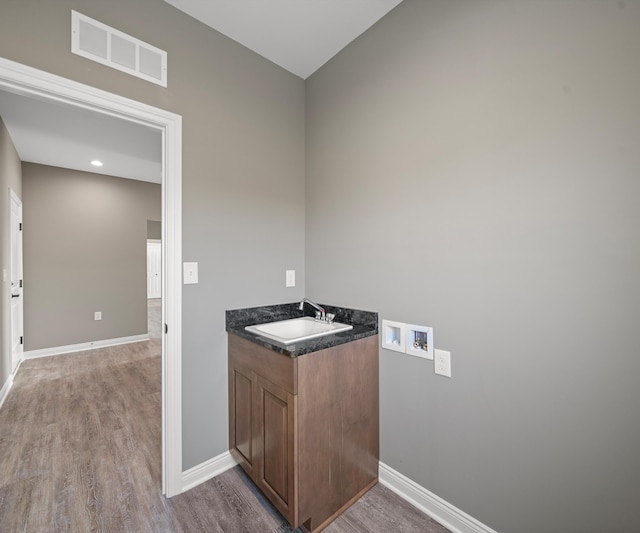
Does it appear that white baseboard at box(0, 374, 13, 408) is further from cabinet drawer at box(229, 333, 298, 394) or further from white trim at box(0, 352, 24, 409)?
cabinet drawer at box(229, 333, 298, 394)

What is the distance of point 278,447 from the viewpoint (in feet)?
4.82

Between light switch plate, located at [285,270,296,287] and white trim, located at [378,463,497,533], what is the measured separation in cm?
133

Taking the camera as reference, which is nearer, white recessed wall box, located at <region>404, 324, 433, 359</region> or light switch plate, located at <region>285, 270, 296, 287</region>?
white recessed wall box, located at <region>404, 324, 433, 359</region>

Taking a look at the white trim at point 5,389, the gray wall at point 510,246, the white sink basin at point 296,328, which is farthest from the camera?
the white trim at point 5,389

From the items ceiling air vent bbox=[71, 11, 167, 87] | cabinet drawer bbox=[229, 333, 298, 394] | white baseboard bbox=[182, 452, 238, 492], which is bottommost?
white baseboard bbox=[182, 452, 238, 492]

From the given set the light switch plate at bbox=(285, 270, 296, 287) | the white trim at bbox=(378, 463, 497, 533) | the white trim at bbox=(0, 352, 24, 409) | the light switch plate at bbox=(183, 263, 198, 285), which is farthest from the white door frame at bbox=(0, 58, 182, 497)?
the white trim at bbox=(0, 352, 24, 409)

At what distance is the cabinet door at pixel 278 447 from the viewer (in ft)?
4.53

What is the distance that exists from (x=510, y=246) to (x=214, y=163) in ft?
5.65

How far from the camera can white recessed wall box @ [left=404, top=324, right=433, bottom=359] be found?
156 cm

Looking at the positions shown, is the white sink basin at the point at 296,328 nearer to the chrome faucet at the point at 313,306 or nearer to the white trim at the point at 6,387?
the chrome faucet at the point at 313,306

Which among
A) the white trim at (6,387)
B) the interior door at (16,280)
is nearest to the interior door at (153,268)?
the interior door at (16,280)

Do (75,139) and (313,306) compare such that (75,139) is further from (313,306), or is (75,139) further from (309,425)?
(309,425)

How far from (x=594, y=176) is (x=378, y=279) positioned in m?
Result: 1.07

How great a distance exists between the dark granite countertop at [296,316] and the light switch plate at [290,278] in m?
0.15
